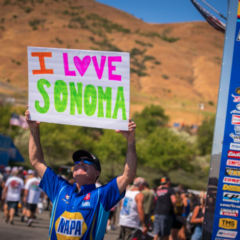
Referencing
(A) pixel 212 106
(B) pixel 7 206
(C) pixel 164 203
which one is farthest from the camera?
(A) pixel 212 106

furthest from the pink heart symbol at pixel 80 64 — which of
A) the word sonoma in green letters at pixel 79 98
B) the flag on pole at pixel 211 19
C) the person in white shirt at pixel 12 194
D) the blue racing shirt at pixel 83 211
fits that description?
the person in white shirt at pixel 12 194

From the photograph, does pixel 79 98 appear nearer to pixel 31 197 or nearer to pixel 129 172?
pixel 129 172

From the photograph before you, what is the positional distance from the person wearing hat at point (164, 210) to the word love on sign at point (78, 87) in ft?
21.5

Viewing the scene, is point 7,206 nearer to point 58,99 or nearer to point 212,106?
point 58,99

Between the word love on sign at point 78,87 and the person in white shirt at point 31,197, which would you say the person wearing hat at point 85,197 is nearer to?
the word love on sign at point 78,87

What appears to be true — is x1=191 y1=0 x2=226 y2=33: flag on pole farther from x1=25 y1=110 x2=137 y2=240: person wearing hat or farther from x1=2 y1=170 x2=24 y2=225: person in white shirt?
x1=2 y1=170 x2=24 y2=225: person in white shirt

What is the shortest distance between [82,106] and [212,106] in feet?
518

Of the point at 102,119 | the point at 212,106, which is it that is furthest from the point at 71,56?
the point at 212,106

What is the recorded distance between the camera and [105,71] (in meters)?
4.44

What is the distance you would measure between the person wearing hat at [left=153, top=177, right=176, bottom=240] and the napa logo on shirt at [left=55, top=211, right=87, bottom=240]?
689 cm

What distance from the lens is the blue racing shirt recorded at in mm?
3949

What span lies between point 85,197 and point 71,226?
11.0 inches

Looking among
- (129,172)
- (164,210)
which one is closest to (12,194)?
(164,210)

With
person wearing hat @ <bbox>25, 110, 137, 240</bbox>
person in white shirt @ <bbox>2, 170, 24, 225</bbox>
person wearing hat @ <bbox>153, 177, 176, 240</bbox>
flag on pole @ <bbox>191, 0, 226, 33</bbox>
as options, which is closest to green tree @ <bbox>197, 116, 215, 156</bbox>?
person in white shirt @ <bbox>2, 170, 24, 225</bbox>
